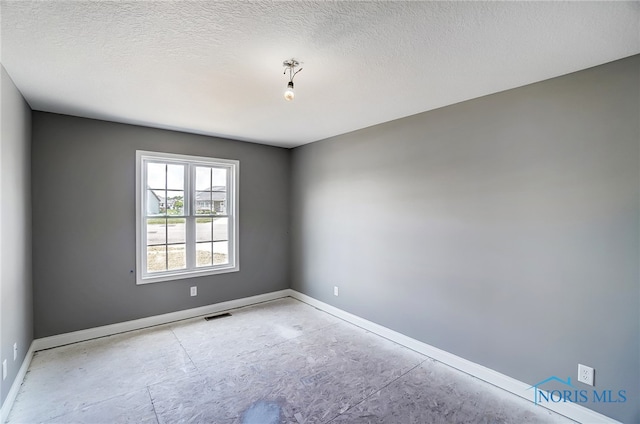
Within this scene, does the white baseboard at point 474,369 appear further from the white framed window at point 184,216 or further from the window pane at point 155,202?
the window pane at point 155,202

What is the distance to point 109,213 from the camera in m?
3.55

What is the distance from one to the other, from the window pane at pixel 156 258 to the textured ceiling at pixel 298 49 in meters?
1.78

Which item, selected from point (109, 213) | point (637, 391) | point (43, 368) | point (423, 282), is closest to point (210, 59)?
point (109, 213)

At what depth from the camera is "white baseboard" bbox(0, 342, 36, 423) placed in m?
2.08

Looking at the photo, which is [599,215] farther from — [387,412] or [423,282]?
[387,412]

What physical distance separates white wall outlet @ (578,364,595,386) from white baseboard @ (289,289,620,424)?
0.18 m

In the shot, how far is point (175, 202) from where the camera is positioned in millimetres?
4070

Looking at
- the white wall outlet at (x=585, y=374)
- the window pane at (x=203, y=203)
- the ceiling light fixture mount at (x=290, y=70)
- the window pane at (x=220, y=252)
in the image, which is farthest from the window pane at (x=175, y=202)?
the white wall outlet at (x=585, y=374)

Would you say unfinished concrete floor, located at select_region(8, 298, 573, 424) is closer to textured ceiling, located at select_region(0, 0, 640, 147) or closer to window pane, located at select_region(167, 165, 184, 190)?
window pane, located at select_region(167, 165, 184, 190)

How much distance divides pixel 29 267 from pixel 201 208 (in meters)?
1.87

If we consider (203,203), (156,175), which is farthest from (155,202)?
(203,203)

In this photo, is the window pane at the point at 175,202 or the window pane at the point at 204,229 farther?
the window pane at the point at 204,229

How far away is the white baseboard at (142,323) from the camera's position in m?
3.22

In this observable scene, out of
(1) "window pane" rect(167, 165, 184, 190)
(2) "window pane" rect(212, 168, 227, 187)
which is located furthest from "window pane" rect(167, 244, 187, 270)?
(2) "window pane" rect(212, 168, 227, 187)
